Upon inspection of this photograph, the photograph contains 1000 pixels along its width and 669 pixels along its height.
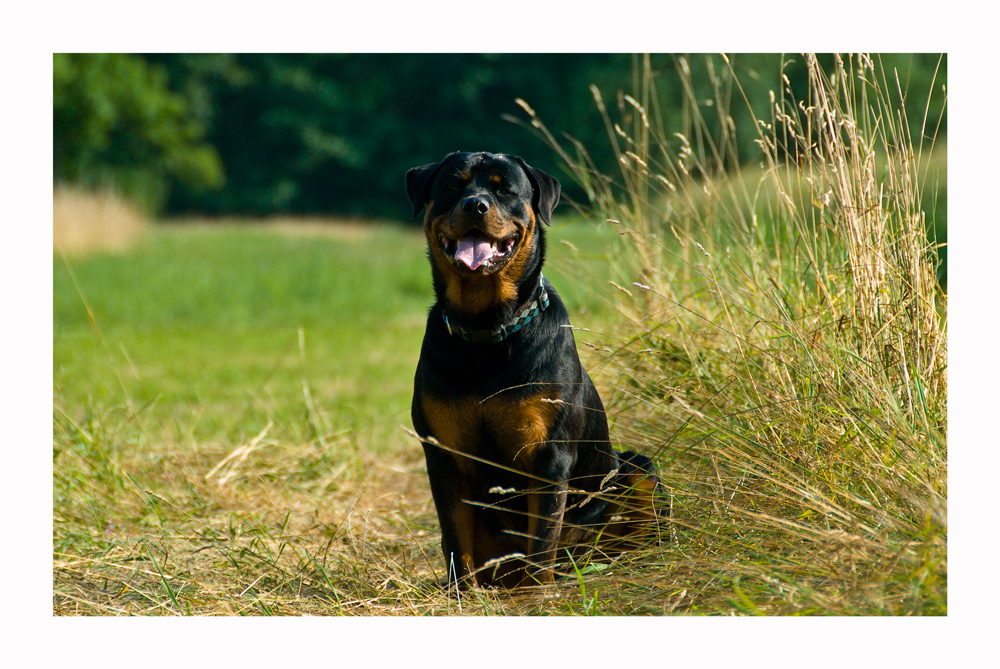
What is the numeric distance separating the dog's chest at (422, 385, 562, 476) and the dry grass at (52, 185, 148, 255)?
33.2ft

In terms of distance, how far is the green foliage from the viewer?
16.1 metres

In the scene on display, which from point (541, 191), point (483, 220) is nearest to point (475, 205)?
point (483, 220)

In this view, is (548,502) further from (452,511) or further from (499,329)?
(499,329)

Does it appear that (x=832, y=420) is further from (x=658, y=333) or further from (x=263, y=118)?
(x=263, y=118)

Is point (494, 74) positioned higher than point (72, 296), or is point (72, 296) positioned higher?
point (494, 74)

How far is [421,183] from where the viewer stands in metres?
2.90

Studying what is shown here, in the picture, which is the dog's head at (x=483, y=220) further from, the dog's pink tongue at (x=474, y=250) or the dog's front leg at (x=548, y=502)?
the dog's front leg at (x=548, y=502)

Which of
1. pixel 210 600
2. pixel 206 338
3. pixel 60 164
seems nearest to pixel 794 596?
pixel 210 600

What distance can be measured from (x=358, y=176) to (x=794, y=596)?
23.5 m

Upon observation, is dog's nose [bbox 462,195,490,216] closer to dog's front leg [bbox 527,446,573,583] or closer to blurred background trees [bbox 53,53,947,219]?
dog's front leg [bbox 527,446,573,583]

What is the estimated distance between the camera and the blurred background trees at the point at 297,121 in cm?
1700

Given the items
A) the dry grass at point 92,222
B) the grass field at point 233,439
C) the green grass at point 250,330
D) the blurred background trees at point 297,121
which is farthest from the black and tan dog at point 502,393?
the blurred background trees at point 297,121

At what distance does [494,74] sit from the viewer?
18.5 meters

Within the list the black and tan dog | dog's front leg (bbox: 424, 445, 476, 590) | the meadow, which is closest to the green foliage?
the meadow
